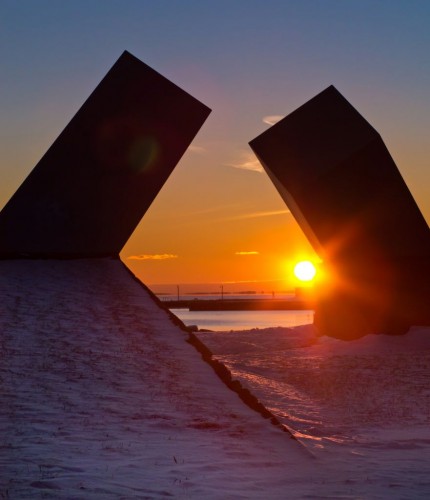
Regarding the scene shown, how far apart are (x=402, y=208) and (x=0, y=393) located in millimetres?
13410

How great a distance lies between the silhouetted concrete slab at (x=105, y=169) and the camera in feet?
53.3

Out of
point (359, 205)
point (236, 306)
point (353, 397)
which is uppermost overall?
point (359, 205)

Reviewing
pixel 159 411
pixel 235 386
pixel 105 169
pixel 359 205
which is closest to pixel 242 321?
pixel 359 205

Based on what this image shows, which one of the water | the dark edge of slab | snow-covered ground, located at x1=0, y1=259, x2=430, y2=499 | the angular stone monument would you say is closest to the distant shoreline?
the water

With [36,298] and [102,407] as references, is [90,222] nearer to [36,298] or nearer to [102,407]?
[36,298]

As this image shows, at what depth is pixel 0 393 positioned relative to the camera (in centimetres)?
908

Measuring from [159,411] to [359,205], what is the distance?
1196 centimetres

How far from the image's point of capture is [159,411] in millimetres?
8945

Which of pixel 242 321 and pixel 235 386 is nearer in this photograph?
pixel 235 386

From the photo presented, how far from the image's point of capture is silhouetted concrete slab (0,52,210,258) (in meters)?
16.2

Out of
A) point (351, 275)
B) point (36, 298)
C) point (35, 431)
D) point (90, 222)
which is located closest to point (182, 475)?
point (35, 431)

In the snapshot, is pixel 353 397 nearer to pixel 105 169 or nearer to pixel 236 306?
pixel 105 169

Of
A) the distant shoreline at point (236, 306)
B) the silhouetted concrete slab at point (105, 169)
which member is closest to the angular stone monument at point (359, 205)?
the silhouetted concrete slab at point (105, 169)

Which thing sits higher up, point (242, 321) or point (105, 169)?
point (105, 169)
